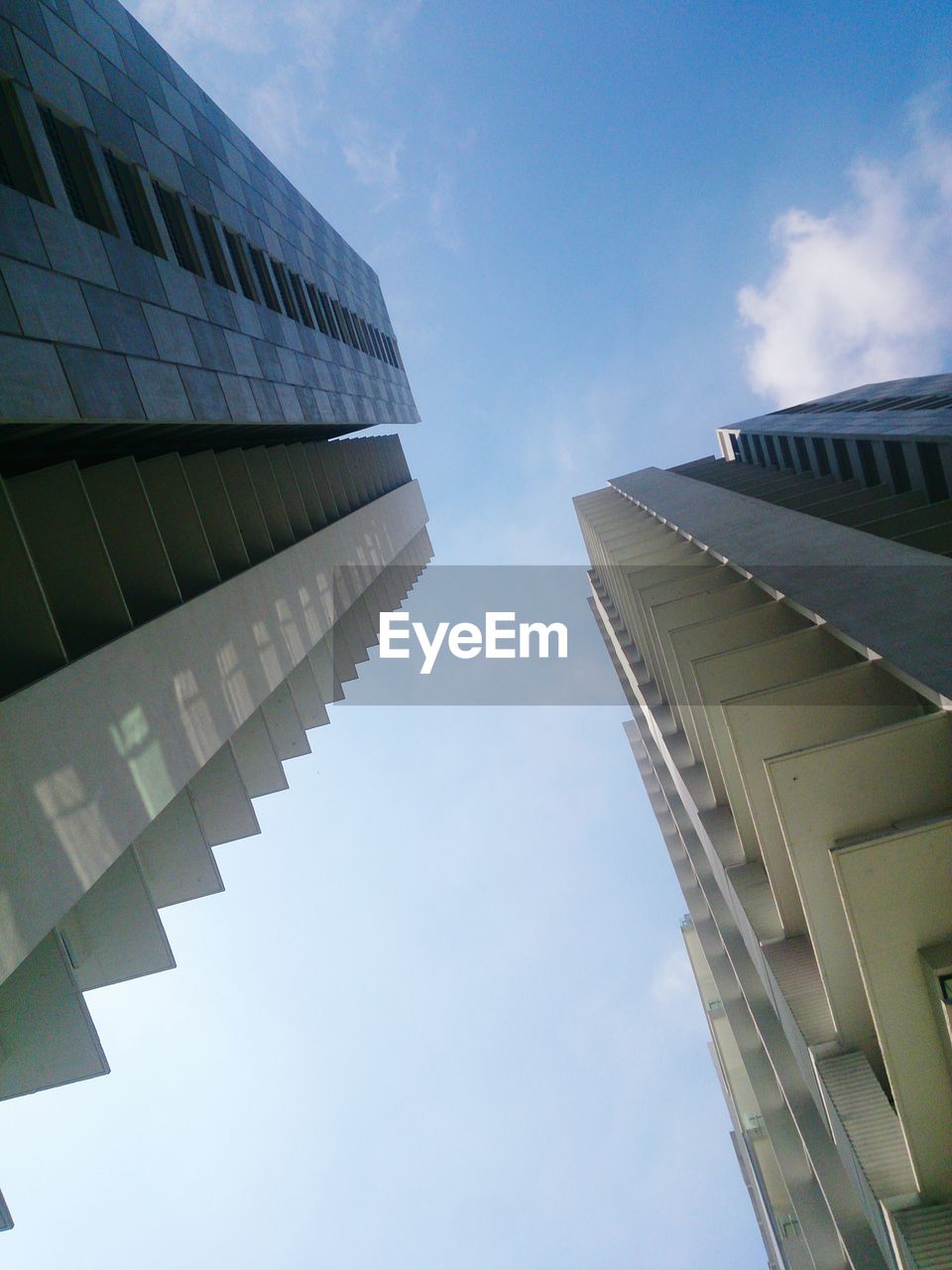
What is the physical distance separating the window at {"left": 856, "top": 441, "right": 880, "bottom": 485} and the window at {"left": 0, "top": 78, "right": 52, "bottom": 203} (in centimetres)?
2294

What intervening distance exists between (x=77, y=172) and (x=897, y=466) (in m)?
21.2

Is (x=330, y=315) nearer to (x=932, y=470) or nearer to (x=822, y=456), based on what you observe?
(x=822, y=456)

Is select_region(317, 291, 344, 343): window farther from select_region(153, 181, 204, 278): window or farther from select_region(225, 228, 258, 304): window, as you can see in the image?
select_region(153, 181, 204, 278): window

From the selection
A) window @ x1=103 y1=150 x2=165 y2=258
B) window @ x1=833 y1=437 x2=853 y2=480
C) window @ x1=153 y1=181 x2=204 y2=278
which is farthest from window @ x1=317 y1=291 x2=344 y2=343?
window @ x1=833 y1=437 x2=853 y2=480

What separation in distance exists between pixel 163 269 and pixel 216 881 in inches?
482

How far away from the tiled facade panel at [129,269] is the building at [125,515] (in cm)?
6

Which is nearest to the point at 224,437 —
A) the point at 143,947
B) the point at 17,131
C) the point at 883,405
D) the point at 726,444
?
the point at 17,131

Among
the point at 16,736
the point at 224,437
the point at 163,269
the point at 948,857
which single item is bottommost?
the point at 948,857

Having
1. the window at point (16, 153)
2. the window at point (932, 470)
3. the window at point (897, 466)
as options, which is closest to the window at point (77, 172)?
the window at point (16, 153)

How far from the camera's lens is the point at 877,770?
23.9 ft

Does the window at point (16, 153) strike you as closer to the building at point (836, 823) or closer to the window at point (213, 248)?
the window at point (213, 248)

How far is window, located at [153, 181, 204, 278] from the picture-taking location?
17.8 metres

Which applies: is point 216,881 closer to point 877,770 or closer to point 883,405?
point 877,770

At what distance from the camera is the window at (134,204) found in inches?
613
